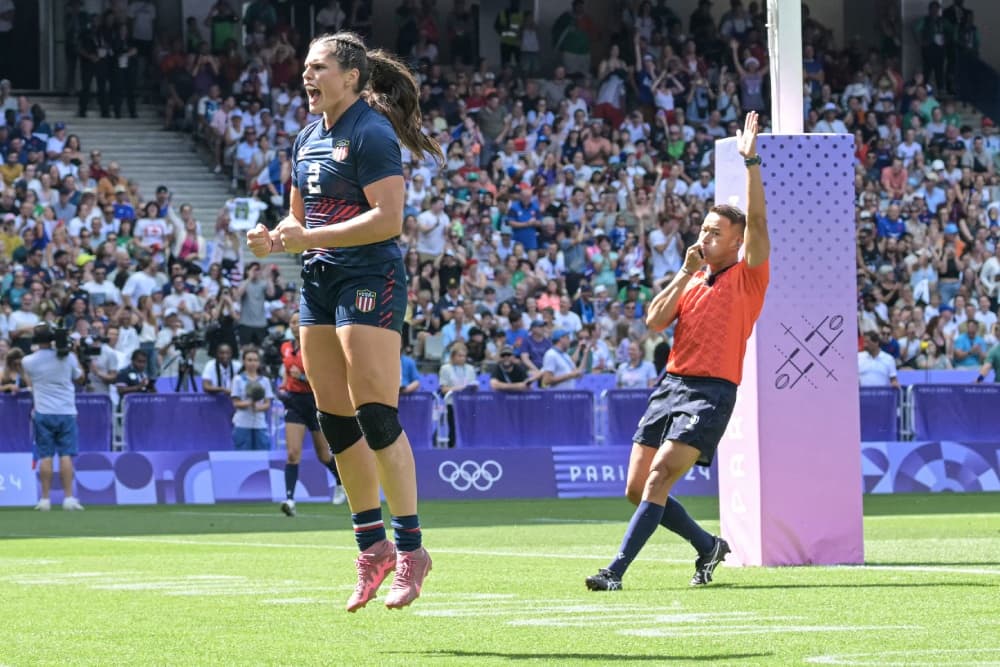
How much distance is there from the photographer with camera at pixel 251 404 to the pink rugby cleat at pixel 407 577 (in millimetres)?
14750

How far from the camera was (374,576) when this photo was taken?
7.84 meters

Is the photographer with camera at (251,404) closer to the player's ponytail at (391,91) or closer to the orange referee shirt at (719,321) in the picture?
the orange referee shirt at (719,321)

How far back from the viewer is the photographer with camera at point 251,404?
2238 cm

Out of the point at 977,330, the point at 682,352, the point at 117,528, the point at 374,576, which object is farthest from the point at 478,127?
the point at 374,576

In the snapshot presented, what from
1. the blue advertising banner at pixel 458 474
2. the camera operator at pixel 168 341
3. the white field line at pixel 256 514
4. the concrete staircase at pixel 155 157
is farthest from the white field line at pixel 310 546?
the concrete staircase at pixel 155 157

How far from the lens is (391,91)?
26.8ft

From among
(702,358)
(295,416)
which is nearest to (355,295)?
(702,358)

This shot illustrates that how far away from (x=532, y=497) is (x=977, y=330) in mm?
8543

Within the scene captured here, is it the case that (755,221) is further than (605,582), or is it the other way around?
(755,221)

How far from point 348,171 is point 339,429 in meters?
1.10

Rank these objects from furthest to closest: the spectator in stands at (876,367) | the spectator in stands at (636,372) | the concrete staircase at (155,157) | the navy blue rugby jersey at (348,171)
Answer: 1. the concrete staircase at (155,157)
2. the spectator in stands at (876,367)
3. the spectator in stands at (636,372)
4. the navy blue rugby jersey at (348,171)

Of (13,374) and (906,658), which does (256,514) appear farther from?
(906,658)

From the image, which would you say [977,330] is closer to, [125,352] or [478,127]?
[478,127]

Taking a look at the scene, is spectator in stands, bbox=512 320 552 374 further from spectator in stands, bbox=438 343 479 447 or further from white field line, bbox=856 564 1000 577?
white field line, bbox=856 564 1000 577
